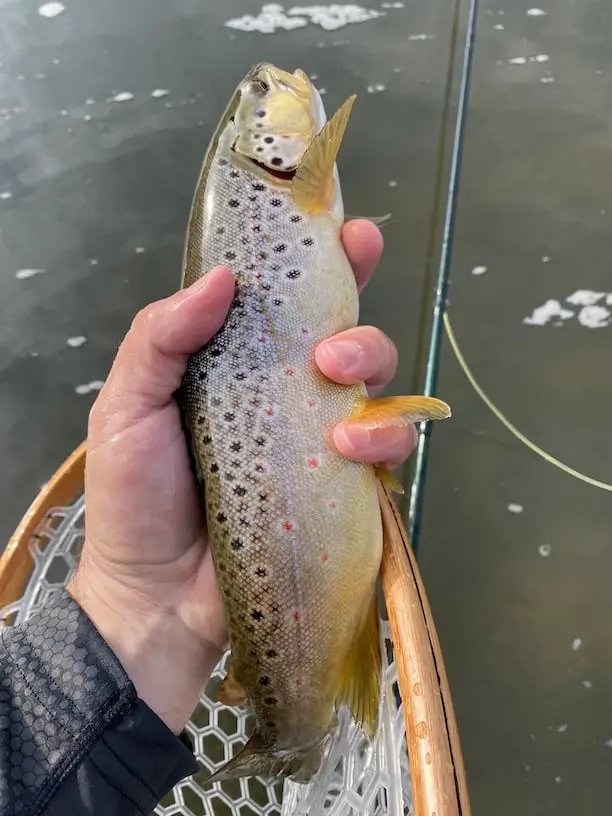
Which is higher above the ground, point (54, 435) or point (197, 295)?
point (197, 295)

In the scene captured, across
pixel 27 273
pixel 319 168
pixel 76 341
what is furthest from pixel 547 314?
pixel 27 273

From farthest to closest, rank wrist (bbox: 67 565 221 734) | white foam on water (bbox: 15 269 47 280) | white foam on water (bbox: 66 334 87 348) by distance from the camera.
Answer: white foam on water (bbox: 15 269 47 280), white foam on water (bbox: 66 334 87 348), wrist (bbox: 67 565 221 734)

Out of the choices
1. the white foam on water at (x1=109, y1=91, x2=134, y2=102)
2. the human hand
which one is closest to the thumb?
the human hand

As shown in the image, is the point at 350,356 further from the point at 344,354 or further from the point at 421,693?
the point at 421,693

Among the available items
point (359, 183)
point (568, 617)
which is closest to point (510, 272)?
point (359, 183)

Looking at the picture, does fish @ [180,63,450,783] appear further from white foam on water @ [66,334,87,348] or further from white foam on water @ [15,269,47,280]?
white foam on water @ [15,269,47,280]

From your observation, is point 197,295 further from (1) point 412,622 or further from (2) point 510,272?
(2) point 510,272

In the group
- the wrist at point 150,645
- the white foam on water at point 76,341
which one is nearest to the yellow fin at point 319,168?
the wrist at point 150,645
